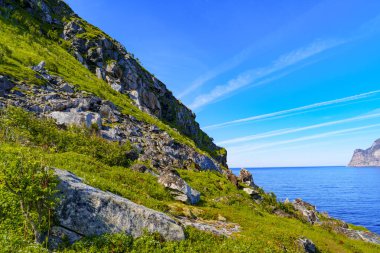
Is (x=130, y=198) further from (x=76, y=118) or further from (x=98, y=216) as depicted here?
(x=76, y=118)

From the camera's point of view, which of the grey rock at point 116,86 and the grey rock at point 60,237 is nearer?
the grey rock at point 60,237

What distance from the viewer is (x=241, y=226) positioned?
20297 millimetres

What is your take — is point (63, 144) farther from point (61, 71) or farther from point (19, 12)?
point (19, 12)

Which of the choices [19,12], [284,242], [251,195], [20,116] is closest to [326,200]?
[251,195]

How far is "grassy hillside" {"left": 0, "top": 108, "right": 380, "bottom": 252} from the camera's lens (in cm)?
1159

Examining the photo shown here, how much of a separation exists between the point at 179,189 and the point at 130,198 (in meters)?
7.17

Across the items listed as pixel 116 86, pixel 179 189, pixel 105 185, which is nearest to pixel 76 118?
pixel 179 189

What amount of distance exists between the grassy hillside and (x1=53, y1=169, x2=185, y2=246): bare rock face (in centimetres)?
56

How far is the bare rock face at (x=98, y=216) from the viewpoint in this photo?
39.7 feet

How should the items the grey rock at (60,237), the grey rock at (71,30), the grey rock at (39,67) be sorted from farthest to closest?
the grey rock at (71,30) < the grey rock at (39,67) < the grey rock at (60,237)

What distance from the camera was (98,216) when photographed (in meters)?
12.6

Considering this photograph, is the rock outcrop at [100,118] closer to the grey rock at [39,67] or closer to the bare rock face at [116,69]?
the grey rock at [39,67]

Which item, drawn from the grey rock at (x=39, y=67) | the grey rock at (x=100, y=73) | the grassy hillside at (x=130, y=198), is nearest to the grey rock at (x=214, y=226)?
the grassy hillside at (x=130, y=198)

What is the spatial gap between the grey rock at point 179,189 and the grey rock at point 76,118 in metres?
14.0
